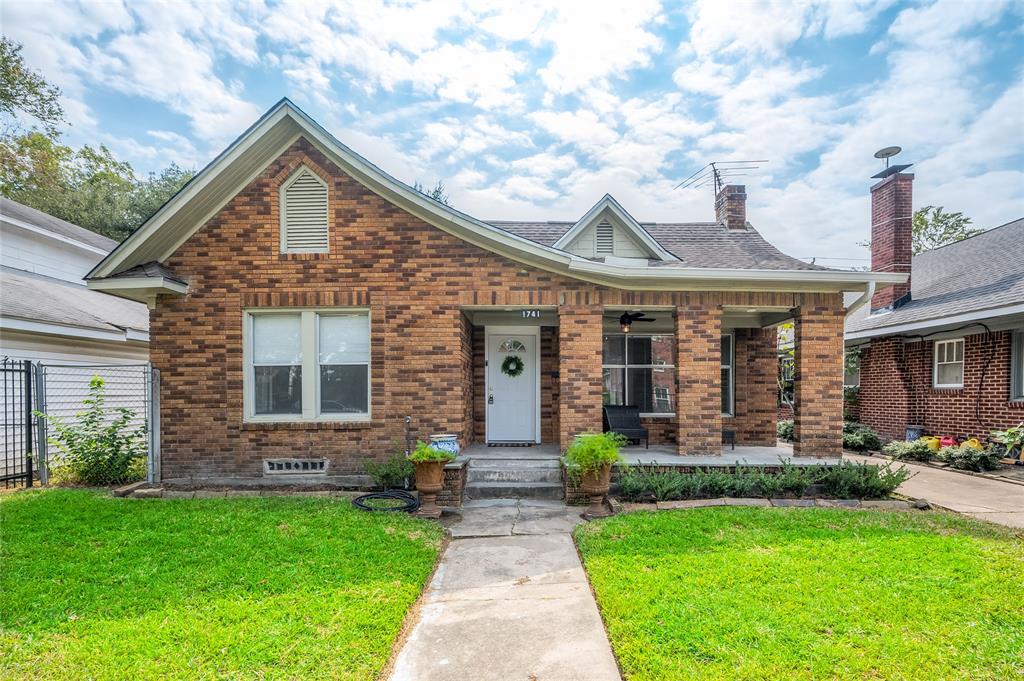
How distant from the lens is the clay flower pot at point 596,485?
6.84 meters

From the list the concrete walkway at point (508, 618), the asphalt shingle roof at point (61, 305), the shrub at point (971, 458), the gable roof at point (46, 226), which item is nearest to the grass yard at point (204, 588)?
the concrete walkway at point (508, 618)

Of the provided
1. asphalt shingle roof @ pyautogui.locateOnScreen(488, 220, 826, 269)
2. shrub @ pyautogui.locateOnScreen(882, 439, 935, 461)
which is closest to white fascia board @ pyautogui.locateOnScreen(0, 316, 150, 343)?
asphalt shingle roof @ pyautogui.locateOnScreen(488, 220, 826, 269)

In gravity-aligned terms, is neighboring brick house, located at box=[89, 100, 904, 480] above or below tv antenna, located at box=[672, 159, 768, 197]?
below

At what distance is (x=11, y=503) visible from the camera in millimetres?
6816

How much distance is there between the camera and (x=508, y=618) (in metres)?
3.88

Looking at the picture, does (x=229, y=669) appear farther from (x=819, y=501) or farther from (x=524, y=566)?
Result: (x=819, y=501)

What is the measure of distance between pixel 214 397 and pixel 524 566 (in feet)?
18.8

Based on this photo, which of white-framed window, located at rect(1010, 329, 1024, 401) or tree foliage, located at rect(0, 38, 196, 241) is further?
tree foliage, located at rect(0, 38, 196, 241)

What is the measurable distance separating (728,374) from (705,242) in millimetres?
2729

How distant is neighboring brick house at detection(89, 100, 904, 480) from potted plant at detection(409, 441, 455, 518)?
52.5 inches

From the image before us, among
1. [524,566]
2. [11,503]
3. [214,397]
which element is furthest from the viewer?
[214,397]

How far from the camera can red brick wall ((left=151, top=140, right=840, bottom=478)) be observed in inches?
320

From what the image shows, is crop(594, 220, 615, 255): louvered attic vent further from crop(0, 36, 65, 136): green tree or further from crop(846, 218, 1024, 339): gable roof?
crop(0, 36, 65, 136): green tree

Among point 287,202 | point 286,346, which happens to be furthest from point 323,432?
point 287,202
